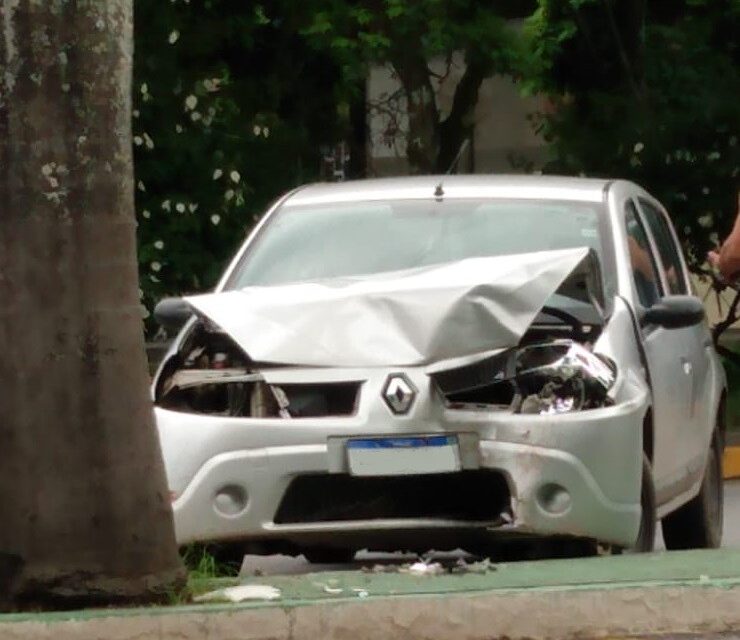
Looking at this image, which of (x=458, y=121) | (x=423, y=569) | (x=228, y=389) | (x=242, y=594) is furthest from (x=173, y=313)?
(x=458, y=121)

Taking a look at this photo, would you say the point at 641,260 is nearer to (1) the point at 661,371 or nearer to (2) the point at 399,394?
(1) the point at 661,371

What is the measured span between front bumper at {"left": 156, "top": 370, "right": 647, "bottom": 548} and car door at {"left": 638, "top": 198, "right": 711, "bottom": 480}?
1.28m

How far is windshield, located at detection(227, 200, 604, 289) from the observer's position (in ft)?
29.6

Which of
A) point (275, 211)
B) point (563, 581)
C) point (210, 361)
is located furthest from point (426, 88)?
point (563, 581)

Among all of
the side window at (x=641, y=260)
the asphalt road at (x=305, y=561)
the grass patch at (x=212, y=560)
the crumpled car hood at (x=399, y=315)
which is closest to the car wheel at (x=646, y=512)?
the crumpled car hood at (x=399, y=315)

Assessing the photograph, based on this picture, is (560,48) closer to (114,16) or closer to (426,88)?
(426,88)

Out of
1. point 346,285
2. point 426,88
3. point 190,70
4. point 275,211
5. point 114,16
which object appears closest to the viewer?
point 114,16

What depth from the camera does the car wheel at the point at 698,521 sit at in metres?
10.0

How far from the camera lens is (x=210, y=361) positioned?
826 centimetres

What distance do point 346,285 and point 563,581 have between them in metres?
1.89

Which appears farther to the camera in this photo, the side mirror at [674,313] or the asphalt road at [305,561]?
the asphalt road at [305,561]

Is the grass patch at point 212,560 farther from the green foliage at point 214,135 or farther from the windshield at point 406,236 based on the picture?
the green foliage at point 214,135

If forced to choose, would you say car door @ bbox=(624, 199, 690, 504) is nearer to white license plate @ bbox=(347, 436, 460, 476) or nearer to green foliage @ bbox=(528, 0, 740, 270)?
white license plate @ bbox=(347, 436, 460, 476)

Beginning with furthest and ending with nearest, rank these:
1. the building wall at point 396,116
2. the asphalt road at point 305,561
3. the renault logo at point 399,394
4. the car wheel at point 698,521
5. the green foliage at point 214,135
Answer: the building wall at point 396,116, the green foliage at point 214,135, the car wheel at point 698,521, the asphalt road at point 305,561, the renault logo at point 399,394
